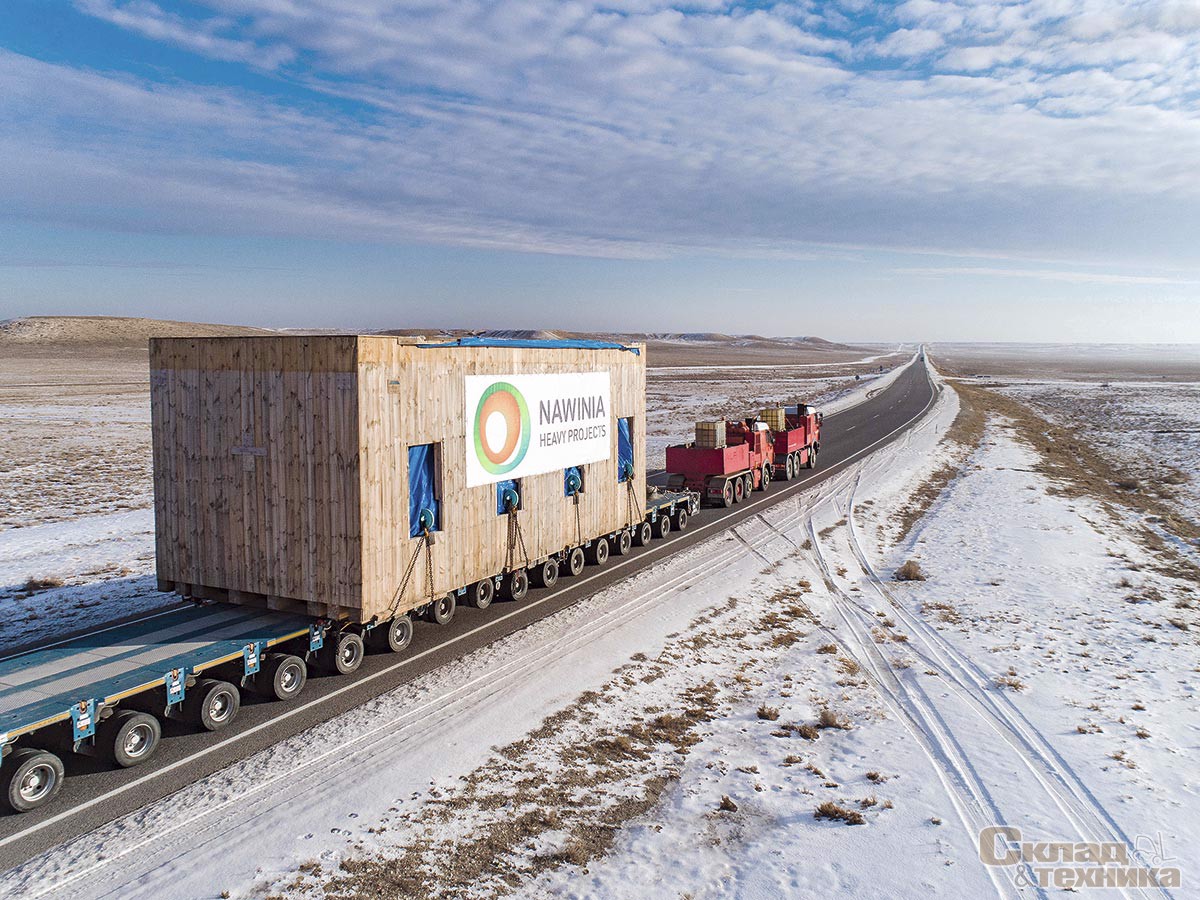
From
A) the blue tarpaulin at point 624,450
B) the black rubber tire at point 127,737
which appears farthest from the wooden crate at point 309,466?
the blue tarpaulin at point 624,450

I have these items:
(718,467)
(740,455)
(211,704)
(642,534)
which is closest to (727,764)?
(211,704)

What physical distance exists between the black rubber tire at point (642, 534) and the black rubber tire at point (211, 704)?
11.7 m

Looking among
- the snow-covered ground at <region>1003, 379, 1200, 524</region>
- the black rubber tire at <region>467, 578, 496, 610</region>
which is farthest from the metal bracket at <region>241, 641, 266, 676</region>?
the snow-covered ground at <region>1003, 379, 1200, 524</region>

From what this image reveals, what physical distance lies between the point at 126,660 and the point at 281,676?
1977mm

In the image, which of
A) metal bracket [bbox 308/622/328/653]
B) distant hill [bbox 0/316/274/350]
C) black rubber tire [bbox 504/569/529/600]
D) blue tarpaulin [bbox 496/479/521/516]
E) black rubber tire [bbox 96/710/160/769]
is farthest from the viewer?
distant hill [bbox 0/316/274/350]

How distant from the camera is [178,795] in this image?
9258 millimetres

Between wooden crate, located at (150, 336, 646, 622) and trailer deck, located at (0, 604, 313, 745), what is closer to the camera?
trailer deck, located at (0, 604, 313, 745)

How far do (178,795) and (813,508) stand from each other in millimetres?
21162

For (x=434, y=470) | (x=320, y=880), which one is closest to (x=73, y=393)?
(x=434, y=470)

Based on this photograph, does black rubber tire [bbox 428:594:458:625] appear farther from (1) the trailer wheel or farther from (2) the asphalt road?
(1) the trailer wheel

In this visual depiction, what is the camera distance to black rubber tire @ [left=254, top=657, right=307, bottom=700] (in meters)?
11.5

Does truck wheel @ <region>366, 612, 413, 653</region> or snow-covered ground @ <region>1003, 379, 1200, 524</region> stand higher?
snow-covered ground @ <region>1003, 379, 1200, 524</region>

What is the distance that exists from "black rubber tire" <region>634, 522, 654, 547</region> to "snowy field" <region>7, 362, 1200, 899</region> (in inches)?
127

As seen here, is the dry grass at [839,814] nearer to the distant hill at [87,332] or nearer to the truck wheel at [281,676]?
the truck wheel at [281,676]
